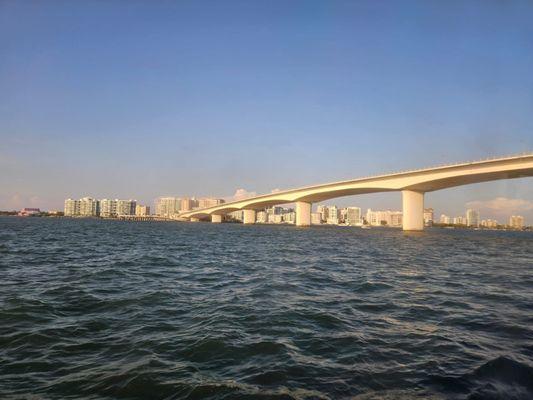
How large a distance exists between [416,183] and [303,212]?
127ft

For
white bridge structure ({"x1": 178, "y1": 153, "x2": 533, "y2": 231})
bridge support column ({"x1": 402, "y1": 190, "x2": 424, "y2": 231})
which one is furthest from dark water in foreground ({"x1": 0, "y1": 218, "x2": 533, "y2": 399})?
bridge support column ({"x1": 402, "y1": 190, "x2": 424, "y2": 231})

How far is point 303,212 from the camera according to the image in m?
97.4

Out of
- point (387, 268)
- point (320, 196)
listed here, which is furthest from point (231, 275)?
point (320, 196)

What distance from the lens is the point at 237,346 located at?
6.29 metres

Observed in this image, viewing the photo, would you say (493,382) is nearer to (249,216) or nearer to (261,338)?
(261,338)

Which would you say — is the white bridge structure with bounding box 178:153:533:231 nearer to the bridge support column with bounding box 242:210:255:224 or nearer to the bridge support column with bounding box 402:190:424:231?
the bridge support column with bounding box 402:190:424:231

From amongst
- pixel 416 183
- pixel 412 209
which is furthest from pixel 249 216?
pixel 416 183

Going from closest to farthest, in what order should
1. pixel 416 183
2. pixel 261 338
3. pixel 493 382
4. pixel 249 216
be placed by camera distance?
pixel 493 382, pixel 261 338, pixel 416 183, pixel 249 216

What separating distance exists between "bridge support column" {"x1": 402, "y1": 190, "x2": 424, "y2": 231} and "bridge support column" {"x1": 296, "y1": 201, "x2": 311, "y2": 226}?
103ft

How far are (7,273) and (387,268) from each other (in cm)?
1491

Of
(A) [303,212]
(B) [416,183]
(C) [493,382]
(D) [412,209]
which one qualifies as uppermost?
(B) [416,183]

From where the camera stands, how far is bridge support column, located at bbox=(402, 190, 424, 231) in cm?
6599

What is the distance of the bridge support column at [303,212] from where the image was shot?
9624cm

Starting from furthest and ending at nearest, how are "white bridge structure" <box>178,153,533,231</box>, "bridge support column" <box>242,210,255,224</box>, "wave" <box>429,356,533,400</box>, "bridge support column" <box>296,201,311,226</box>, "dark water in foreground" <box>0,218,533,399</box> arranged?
"bridge support column" <box>242,210,255,224</box> < "bridge support column" <box>296,201,311,226</box> < "white bridge structure" <box>178,153,533,231</box> < "dark water in foreground" <box>0,218,533,399</box> < "wave" <box>429,356,533,400</box>
